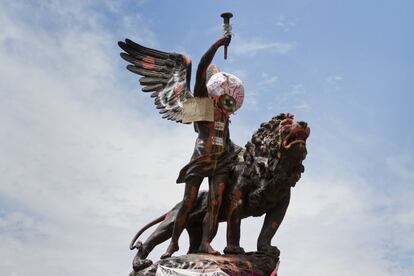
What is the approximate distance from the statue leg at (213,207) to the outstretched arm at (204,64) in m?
1.11

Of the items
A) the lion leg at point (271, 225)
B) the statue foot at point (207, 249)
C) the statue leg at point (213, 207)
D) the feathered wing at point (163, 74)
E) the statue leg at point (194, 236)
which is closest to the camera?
the statue foot at point (207, 249)

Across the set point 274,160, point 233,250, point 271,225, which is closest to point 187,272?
point 233,250

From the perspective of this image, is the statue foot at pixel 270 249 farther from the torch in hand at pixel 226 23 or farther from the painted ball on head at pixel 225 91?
the torch in hand at pixel 226 23

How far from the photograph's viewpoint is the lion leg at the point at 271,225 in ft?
29.2

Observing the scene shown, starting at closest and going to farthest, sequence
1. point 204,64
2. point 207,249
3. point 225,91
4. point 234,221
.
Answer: point 207,249, point 234,221, point 204,64, point 225,91

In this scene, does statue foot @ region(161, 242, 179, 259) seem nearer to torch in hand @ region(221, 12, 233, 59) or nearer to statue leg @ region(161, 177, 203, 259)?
statue leg @ region(161, 177, 203, 259)

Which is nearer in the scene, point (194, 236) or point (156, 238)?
point (156, 238)

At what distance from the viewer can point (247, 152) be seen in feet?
30.4

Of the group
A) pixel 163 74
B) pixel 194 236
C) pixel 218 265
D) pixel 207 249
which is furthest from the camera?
pixel 163 74

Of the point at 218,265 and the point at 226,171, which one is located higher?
the point at 226,171

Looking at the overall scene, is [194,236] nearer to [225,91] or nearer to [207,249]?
[207,249]

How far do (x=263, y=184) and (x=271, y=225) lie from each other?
53cm

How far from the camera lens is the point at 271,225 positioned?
907cm

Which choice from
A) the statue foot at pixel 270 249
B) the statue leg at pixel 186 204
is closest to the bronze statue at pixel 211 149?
the statue leg at pixel 186 204
